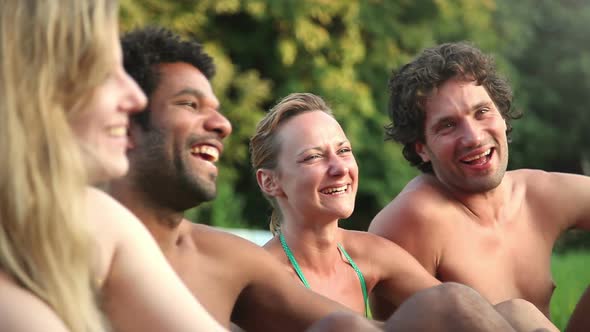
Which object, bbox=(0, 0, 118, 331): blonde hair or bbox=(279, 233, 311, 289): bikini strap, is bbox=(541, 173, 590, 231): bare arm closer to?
bbox=(279, 233, 311, 289): bikini strap

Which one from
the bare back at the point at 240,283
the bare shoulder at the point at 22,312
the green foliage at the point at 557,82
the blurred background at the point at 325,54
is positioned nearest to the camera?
the bare shoulder at the point at 22,312

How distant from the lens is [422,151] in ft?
14.1

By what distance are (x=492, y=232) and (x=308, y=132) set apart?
3.30 ft

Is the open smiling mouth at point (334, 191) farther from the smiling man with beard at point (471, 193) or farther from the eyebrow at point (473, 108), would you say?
the eyebrow at point (473, 108)

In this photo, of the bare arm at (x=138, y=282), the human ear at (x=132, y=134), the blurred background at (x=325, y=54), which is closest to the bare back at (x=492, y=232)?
the human ear at (x=132, y=134)

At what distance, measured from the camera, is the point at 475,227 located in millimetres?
4164

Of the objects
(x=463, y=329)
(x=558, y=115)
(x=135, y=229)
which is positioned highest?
(x=135, y=229)

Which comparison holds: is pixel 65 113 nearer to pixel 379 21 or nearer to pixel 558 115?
pixel 379 21

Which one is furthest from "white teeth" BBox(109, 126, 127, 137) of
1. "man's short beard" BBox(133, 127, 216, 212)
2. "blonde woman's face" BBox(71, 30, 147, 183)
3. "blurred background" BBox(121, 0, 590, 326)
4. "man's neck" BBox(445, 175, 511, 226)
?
"blurred background" BBox(121, 0, 590, 326)

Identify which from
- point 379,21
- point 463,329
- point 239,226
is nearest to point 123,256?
point 463,329

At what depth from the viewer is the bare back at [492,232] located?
4.04 metres

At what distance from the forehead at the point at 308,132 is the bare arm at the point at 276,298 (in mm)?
762

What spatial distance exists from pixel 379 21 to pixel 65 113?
965cm

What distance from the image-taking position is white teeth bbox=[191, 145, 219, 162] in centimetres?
281
